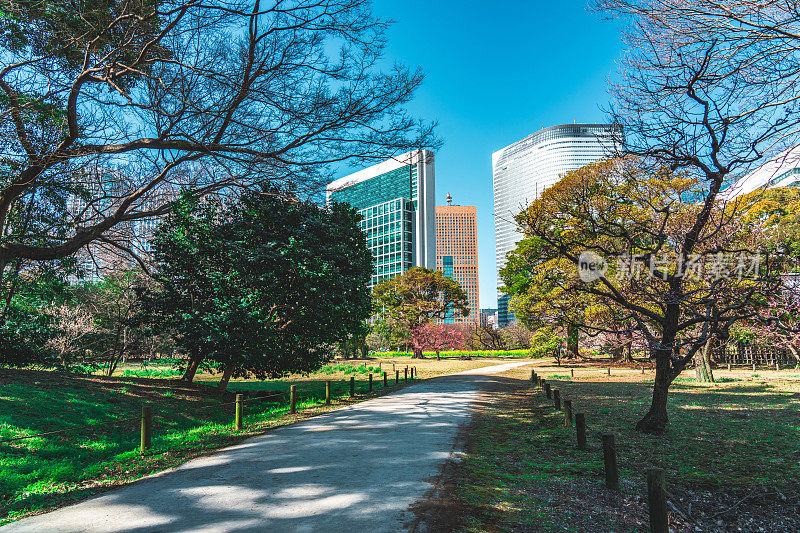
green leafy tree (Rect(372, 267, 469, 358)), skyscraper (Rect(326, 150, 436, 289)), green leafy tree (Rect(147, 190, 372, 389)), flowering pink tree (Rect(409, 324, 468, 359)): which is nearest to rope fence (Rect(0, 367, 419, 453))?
green leafy tree (Rect(147, 190, 372, 389))

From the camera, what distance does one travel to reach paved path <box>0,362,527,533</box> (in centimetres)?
425

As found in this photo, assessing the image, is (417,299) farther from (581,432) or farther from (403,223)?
(403,223)

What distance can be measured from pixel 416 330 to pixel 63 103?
45575mm

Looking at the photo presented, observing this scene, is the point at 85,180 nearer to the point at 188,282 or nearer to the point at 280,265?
the point at 188,282

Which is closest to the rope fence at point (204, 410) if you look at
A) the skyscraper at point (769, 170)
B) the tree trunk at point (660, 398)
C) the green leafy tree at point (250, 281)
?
the green leafy tree at point (250, 281)

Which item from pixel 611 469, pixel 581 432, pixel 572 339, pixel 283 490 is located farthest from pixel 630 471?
pixel 572 339

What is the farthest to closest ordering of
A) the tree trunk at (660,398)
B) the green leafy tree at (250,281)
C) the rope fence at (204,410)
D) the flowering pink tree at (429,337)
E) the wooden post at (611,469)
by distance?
the flowering pink tree at (429,337) < the green leafy tree at (250,281) < the tree trunk at (660,398) < the rope fence at (204,410) < the wooden post at (611,469)

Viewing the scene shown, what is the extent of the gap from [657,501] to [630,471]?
8.49 feet

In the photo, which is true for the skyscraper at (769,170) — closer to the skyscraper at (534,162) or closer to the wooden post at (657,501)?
the skyscraper at (534,162)

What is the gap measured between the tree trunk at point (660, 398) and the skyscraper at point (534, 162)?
12.8 feet

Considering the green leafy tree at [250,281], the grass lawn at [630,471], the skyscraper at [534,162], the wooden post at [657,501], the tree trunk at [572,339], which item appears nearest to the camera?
the wooden post at [657,501]

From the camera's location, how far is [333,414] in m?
11.6

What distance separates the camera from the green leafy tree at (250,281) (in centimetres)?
1380

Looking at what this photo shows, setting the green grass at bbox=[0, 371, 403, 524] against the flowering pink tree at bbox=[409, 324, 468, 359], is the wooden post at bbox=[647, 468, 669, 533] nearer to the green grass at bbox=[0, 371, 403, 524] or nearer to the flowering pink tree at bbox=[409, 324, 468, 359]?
the green grass at bbox=[0, 371, 403, 524]
